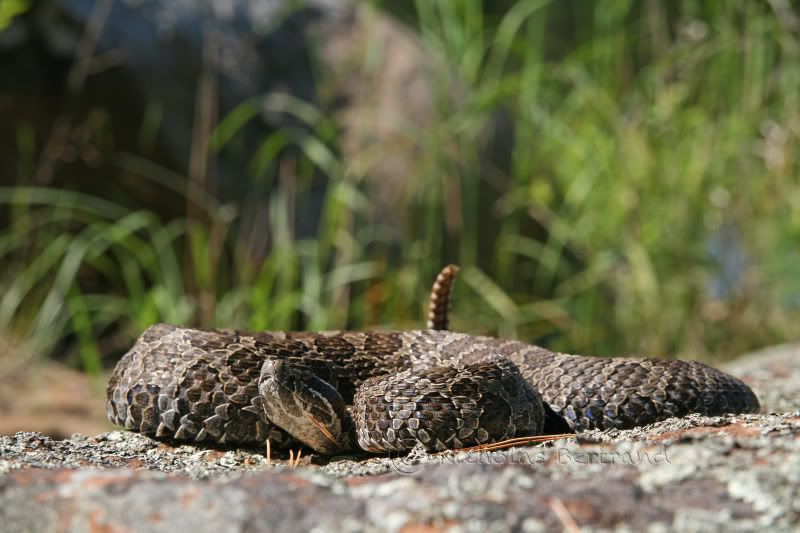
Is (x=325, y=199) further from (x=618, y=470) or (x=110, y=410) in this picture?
(x=618, y=470)

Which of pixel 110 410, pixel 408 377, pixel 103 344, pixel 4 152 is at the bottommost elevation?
pixel 103 344

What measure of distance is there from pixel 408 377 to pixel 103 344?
5.20 meters

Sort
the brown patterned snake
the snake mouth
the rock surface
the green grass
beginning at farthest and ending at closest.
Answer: the green grass
the snake mouth
the brown patterned snake
the rock surface

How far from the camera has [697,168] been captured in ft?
22.6

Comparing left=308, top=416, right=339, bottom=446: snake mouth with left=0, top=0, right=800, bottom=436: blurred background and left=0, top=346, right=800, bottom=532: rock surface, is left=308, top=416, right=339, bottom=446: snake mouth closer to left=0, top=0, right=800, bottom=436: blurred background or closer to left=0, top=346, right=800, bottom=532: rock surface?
left=0, top=346, right=800, bottom=532: rock surface

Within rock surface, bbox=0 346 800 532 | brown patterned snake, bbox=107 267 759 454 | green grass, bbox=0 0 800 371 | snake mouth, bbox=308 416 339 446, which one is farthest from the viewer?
green grass, bbox=0 0 800 371

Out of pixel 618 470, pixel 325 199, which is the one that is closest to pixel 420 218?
pixel 325 199

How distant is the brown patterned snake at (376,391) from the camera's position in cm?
288

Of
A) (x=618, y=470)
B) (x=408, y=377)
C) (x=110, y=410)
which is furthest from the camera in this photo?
(x=110, y=410)

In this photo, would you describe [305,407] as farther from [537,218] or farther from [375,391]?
[537,218]

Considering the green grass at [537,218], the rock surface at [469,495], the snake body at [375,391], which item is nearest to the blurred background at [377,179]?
the green grass at [537,218]

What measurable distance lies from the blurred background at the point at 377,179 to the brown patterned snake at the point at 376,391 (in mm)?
2616

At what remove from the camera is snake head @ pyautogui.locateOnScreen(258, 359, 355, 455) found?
9.74 ft

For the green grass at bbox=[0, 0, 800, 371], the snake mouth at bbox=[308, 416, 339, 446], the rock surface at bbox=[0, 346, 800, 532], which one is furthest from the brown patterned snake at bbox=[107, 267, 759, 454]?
the green grass at bbox=[0, 0, 800, 371]
